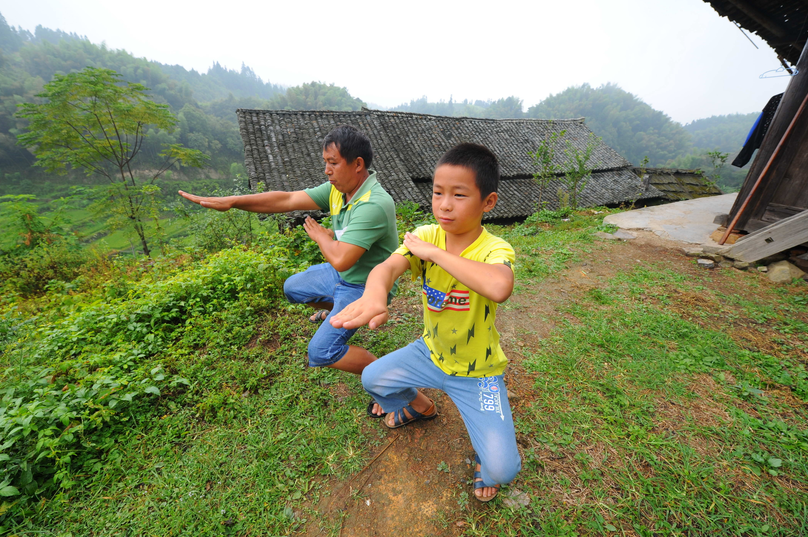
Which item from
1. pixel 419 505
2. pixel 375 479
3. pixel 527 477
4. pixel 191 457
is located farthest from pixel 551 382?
pixel 191 457

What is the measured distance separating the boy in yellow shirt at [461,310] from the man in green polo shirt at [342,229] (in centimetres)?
41

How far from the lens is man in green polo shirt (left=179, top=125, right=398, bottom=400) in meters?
2.24

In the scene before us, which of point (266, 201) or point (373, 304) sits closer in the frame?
point (373, 304)

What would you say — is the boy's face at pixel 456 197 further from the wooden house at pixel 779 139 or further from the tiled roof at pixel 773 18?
the tiled roof at pixel 773 18

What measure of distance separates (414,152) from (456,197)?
15399 mm

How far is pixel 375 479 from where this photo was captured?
196 centimetres

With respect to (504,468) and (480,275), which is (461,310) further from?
(504,468)

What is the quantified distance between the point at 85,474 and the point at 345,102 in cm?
8520

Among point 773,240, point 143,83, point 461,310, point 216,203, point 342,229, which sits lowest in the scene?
point 773,240

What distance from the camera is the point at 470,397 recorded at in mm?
1829

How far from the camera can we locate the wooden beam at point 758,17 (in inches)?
212

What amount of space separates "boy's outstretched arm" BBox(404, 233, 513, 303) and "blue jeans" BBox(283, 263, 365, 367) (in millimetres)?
975

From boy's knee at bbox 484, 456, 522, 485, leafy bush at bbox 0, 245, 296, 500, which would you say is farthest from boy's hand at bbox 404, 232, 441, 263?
leafy bush at bbox 0, 245, 296, 500

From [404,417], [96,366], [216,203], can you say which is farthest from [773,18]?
[96,366]
